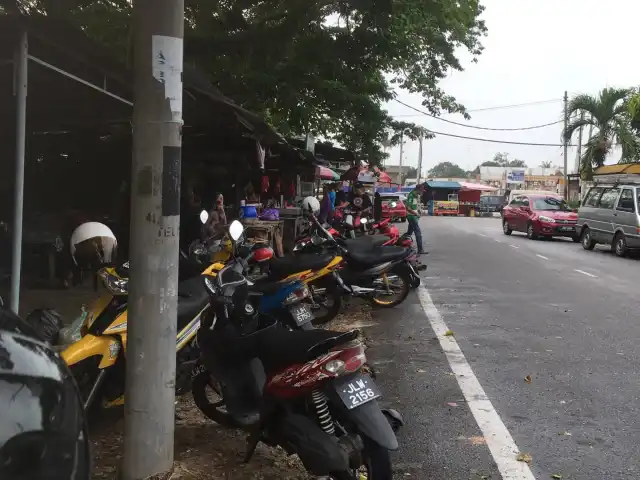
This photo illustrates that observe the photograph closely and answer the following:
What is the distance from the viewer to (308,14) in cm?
773

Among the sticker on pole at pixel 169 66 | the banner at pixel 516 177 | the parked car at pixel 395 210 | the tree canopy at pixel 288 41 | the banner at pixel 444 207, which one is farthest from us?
the banner at pixel 516 177

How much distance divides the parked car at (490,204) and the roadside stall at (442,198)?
208 cm

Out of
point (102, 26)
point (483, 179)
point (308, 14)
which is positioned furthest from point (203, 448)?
point (483, 179)

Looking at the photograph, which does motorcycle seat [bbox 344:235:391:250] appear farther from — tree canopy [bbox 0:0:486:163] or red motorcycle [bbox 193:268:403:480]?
red motorcycle [bbox 193:268:403:480]

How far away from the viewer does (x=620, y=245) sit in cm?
1722

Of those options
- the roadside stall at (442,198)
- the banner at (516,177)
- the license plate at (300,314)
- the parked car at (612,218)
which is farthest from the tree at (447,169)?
the license plate at (300,314)

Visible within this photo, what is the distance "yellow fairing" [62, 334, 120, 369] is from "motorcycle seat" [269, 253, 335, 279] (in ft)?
7.29

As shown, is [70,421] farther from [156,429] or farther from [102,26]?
[102,26]

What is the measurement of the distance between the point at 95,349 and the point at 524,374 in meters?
3.73

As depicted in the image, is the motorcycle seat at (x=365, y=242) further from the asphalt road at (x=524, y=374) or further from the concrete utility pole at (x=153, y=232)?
the concrete utility pole at (x=153, y=232)

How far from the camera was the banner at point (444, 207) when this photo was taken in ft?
168

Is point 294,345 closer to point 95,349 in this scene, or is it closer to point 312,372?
point 312,372

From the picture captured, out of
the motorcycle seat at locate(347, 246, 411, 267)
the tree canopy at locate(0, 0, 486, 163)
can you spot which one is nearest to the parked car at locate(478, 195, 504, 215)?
the tree canopy at locate(0, 0, 486, 163)

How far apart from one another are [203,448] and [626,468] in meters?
2.60
